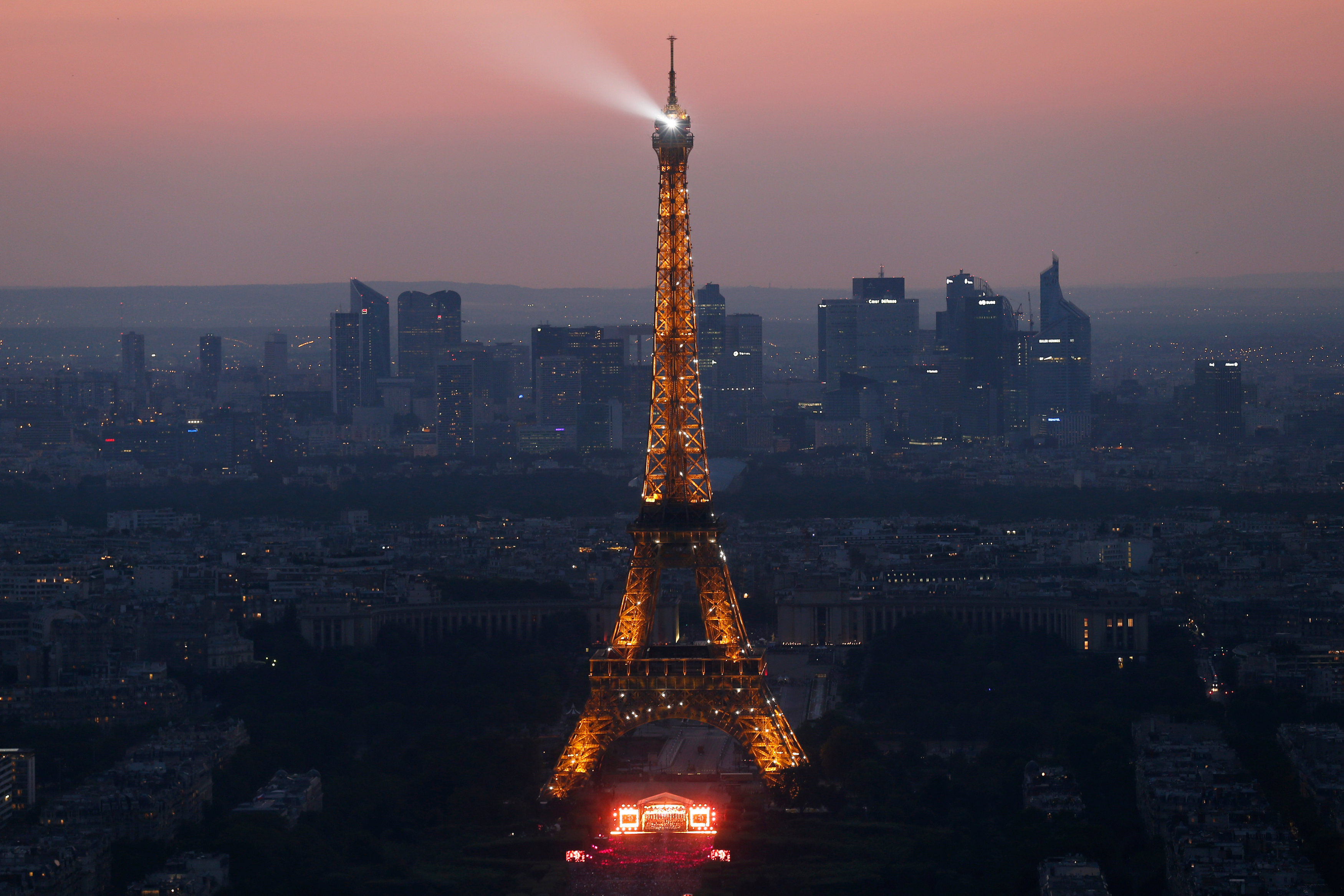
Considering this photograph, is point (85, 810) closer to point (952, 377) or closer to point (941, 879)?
point (941, 879)

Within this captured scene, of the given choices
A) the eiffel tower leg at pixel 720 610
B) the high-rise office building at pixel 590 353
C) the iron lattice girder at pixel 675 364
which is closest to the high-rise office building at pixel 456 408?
the high-rise office building at pixel 590 353

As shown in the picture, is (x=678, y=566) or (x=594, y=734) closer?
(x=594, y=734)

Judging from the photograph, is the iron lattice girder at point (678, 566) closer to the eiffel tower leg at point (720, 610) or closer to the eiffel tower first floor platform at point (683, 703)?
the eiffel tower leg at point (720, 610)

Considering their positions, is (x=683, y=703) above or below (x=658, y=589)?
below

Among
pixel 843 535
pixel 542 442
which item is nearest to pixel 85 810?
pixel 843 535

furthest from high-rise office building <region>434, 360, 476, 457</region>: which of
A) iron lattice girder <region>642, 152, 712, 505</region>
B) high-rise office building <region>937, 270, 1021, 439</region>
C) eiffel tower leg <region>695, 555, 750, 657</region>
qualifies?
eiffel tower leg <region>695, 555, 750, 657</region>

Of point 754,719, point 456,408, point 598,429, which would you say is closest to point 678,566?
point 754,719

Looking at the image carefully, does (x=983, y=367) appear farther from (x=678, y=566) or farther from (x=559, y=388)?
(x=678, y=566)

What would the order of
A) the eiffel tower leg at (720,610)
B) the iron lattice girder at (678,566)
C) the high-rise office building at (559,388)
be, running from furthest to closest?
1. the high-rise office building at (559,388)
2. the iron lattice girder at (678,566)
3. the eiffel tower leg at (720,610)
